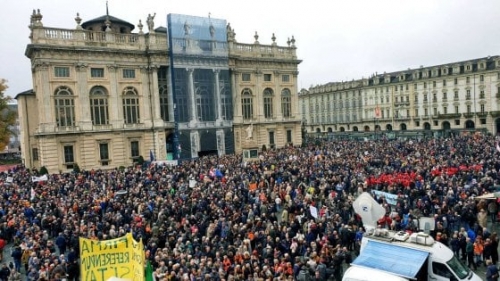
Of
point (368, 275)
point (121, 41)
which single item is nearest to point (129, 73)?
point (121, 41)

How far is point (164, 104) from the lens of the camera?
51625mm

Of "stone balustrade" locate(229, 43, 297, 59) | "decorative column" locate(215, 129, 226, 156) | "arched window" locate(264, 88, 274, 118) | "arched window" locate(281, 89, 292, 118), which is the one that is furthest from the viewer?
"arched window" locate(281, 89, 292, 118)

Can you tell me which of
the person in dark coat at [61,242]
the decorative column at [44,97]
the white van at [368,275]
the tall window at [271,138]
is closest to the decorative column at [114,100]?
the decorative column at [44,97]

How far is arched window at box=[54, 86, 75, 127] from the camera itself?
43688mm

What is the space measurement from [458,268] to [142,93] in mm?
42286

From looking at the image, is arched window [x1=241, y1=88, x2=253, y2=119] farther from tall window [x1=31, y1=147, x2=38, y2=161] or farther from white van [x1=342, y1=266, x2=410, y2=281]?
white van [x1=342, y1=266, x2=410, y2=281]

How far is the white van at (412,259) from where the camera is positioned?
11.7 metres

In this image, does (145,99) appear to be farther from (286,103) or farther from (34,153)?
(286,103)

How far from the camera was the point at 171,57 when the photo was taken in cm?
4959

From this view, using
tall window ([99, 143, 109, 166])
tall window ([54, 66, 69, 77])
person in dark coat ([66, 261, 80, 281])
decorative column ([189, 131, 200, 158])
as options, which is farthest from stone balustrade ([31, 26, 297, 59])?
person in dark coat ([66, 261, 80, 281])

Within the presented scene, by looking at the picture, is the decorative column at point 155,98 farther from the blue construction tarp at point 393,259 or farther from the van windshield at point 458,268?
the van windshield at point 458,268

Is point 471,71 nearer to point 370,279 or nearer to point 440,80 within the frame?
A: point 440,80

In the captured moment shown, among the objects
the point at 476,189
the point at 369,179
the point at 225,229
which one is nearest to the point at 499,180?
the point at 476,189

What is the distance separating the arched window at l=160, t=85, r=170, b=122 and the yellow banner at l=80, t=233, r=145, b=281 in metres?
40.1
